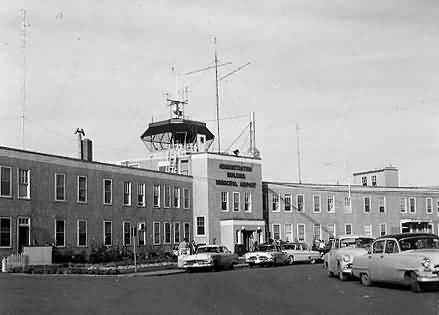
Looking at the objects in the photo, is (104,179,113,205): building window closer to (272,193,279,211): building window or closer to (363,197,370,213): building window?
(272,193,279,211): building window

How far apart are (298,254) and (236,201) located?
20.2m

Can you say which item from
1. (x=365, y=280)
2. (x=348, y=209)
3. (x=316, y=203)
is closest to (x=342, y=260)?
(x=365, y=280)

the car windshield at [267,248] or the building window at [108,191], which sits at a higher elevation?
the building window at [108,191]

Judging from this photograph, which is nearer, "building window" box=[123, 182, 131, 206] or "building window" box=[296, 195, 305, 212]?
"building window" box=[123, 182, 131, 206]

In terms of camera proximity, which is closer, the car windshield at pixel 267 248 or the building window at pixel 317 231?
the car windshield at pixel 267 248

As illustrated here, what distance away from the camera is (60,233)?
49219 mm

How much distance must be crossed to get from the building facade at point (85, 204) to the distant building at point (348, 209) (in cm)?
1315

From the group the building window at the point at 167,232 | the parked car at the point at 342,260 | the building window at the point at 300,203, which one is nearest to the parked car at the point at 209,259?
→ the parked car at the point at 342,260

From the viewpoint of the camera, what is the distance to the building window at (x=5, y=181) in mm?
44562

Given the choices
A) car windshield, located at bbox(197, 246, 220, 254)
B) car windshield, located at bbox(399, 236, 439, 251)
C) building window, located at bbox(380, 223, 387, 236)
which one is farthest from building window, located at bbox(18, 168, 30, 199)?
building window, located at bbox(380, 223, 387, 236)

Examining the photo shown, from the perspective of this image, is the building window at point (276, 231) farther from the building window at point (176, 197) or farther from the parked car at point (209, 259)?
the parked car at point (209, 259)

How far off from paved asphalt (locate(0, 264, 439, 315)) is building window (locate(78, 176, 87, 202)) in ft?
77.1

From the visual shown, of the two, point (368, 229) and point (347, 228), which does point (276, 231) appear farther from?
point (368, 229)

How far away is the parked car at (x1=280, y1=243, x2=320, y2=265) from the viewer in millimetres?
48125
